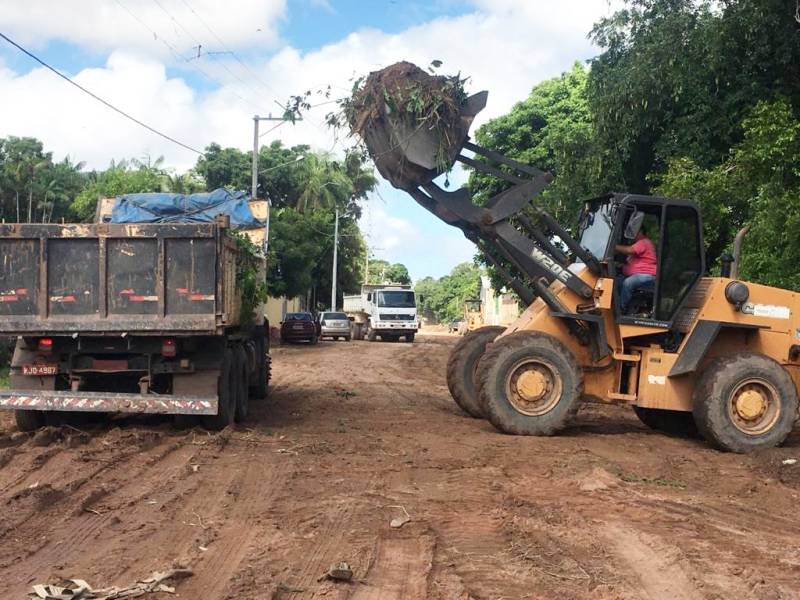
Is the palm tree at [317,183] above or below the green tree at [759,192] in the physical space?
above

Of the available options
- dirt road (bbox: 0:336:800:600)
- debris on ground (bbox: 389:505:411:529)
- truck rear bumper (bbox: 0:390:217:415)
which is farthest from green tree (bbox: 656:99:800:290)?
truck rear bumper (bbox: 0:390:217:415)

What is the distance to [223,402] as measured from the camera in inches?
397

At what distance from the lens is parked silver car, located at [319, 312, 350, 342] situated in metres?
44.2

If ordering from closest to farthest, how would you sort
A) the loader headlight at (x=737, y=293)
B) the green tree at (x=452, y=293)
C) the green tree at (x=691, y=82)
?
the loader headlight at (x=737, y=293) < the green tree at (x=691, y=82) < the green tree at (x=452, y=293)

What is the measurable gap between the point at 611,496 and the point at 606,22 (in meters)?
15.7

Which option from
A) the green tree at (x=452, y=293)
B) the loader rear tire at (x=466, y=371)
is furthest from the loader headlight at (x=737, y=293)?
the green tree at (x=452, y=293)

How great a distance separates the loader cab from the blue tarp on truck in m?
5.94

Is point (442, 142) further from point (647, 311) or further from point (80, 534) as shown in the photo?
point (80, 534)

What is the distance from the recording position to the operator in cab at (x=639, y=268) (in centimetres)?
1020

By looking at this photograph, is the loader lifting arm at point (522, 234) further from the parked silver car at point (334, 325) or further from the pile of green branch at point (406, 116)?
the parked silver car at point (334, 325)

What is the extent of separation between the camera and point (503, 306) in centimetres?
6438

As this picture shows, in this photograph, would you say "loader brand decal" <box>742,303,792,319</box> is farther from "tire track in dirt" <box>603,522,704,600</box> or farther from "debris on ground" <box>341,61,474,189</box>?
"tire track in dirt" <box>603,522,704,600</box>

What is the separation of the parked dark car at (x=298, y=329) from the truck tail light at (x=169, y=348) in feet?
93.0

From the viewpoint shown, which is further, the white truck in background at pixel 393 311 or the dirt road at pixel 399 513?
the white truck in background at pixel 393 311
